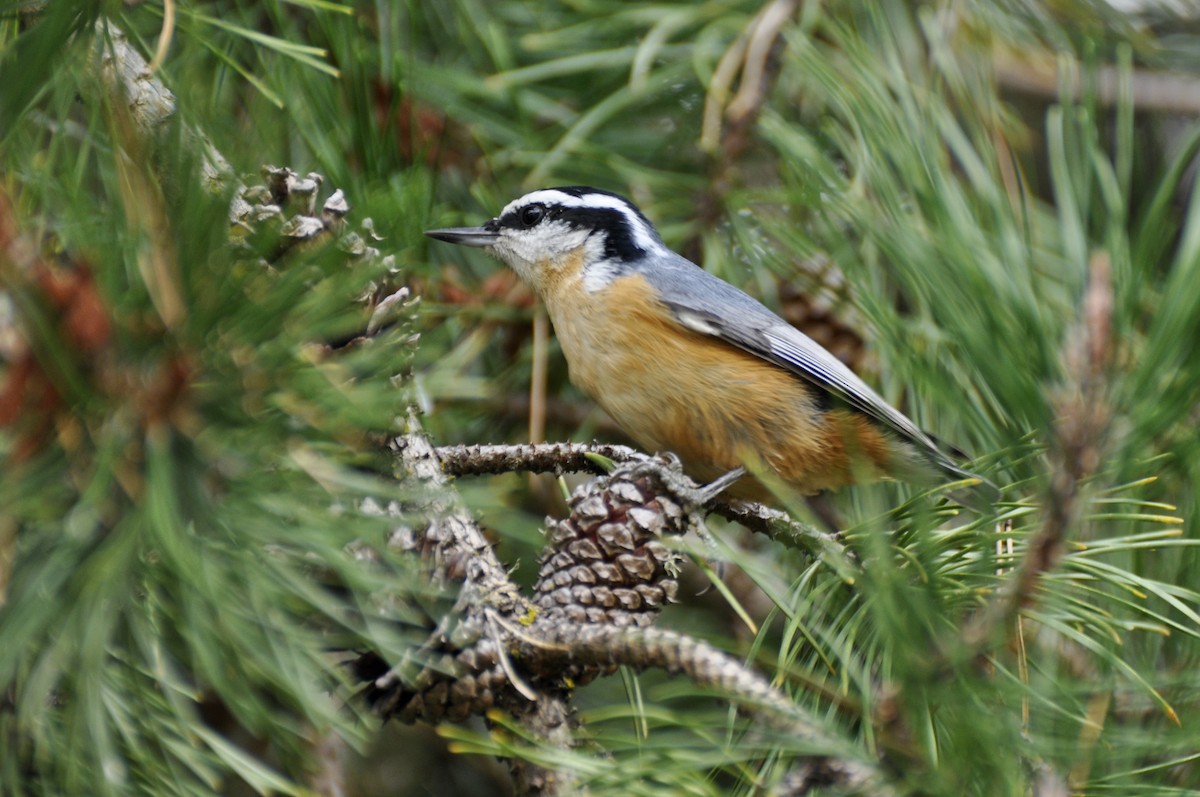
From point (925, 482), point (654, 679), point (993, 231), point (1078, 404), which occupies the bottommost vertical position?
point (654, 679)

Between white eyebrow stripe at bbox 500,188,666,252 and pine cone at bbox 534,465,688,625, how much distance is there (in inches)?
42.2

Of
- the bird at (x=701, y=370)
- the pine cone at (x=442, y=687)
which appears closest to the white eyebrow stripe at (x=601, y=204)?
the bird at (x=701, y=370)

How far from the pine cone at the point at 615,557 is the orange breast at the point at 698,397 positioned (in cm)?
73

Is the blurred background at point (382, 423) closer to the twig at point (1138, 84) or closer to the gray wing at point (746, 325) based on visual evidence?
the gray wing at point (746, 325)

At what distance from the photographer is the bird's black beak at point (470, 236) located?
2449 mm

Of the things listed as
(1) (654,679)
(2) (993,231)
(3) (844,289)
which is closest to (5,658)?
(2) (993,231)

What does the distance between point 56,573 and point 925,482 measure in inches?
73.5

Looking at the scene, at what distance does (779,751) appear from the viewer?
1.28m

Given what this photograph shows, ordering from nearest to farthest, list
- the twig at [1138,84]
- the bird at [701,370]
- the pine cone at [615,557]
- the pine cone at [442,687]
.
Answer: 1. the pine cone at [442,687]
2. the pine cone at [615,557]
3. the bird at [701,370]
4. the twig at [1138,84]

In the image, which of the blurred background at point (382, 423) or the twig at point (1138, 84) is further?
the twig at point (1138, 84)

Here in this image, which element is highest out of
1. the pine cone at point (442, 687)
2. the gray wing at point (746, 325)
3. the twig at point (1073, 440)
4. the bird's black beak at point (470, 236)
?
the twig at point (1073, 440)

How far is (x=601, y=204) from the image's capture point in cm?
267

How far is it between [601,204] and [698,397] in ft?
1.85

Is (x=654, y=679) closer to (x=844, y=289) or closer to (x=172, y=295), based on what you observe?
(x=844, y=289)
